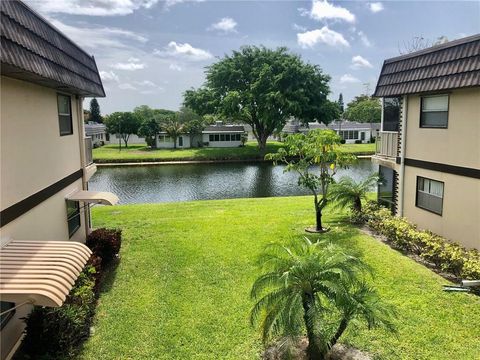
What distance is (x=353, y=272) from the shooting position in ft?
18.1

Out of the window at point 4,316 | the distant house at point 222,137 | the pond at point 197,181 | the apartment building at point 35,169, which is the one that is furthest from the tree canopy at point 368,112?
the window at point 4,316

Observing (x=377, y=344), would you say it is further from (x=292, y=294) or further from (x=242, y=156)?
(x=242, y=156)

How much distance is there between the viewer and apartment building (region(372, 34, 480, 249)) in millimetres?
9633

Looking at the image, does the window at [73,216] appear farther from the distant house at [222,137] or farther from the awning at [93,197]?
the distant house at [222,137]

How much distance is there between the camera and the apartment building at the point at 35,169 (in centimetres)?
513

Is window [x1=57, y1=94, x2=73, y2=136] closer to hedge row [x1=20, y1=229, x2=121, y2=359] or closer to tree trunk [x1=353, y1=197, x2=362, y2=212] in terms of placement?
hedge row [x1=20, y1=229, x2=121, y2=359]

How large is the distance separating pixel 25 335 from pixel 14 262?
137 cm

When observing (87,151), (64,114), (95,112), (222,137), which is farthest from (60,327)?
(95,112)

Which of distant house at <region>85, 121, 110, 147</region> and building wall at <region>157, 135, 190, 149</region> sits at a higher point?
distant house at <region>85, 121, 110, 147</region>

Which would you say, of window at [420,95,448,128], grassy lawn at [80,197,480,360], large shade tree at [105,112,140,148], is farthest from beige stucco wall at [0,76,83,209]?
large shade tree at [105,112,140,148]

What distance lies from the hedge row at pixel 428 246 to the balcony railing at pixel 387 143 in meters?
2.08

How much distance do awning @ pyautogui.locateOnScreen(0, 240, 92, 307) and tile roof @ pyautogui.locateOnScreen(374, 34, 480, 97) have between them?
30.2 feet

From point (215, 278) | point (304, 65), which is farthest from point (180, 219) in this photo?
point (304, 65)

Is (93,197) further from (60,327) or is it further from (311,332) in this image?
(311,332)
